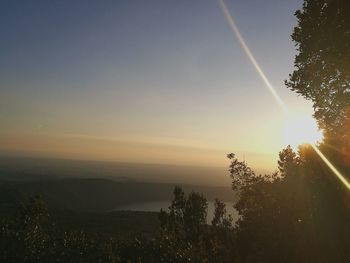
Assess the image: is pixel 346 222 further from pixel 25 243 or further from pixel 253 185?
pixel 25 243

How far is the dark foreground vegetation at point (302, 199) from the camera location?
16734mm

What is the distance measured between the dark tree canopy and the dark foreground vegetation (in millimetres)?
48

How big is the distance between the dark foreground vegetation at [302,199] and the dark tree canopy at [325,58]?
1.9 inches

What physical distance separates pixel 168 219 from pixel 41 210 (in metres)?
31.2

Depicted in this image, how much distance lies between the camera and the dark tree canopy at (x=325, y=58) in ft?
65.1

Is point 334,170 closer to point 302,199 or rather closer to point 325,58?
point 302,199

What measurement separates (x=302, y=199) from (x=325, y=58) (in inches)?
311

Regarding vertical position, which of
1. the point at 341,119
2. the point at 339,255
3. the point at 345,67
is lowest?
the point at 339,255

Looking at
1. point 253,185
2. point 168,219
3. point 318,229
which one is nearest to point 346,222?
point 318,229

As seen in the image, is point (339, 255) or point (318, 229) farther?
point (318, 229)

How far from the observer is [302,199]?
18797mm

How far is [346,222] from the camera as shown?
16500 millimetres

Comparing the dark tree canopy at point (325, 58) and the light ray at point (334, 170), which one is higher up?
the dark tree canopy at point (325, 58)

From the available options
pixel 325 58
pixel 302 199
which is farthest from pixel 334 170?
pixel 325 58
